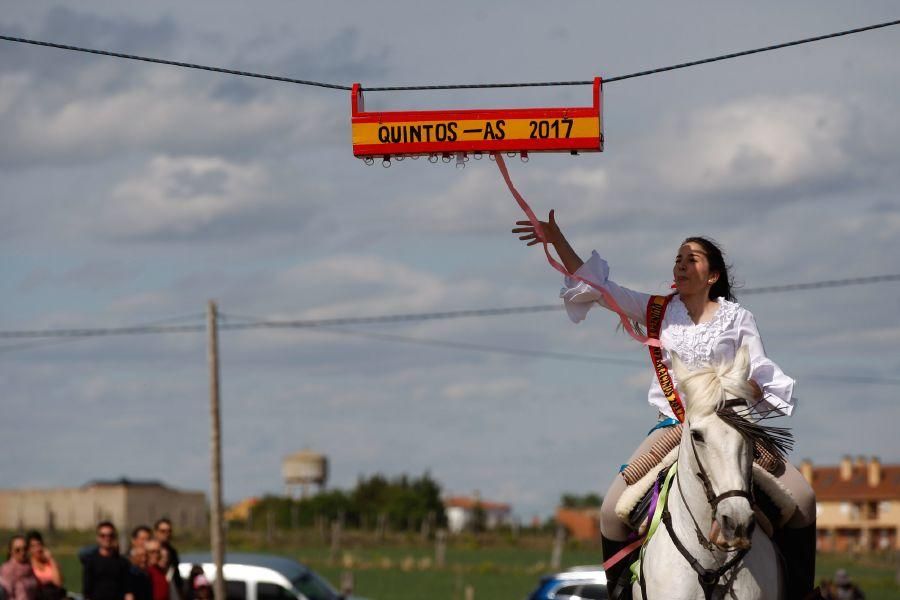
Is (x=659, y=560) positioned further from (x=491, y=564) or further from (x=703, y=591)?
(x=491, y=564)

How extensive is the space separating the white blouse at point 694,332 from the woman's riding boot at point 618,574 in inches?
33.1

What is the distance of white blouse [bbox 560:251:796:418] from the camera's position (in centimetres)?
844

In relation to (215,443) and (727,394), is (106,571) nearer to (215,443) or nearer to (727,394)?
(727,394)

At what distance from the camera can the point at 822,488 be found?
423 ft

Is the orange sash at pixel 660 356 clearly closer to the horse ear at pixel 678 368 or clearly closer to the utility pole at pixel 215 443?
the horse ear at pixel 678 368

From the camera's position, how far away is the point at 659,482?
29.1 ft

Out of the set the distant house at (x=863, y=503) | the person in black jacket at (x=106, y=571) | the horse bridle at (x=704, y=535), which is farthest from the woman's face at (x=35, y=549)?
the distant house at (x=863, y=503)

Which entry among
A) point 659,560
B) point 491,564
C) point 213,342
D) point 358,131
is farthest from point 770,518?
point 491,564

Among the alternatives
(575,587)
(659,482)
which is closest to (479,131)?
(659,482)

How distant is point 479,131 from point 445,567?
54.3 metres

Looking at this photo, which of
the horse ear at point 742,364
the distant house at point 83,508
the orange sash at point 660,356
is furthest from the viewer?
the distant house at point 83,508

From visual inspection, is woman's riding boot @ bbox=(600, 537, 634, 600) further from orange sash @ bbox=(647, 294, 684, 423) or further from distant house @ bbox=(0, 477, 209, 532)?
distant house @ bbox=(0, 477, 209, 532)

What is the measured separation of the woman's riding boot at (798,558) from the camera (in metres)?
8.73

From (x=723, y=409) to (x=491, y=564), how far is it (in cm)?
5687
